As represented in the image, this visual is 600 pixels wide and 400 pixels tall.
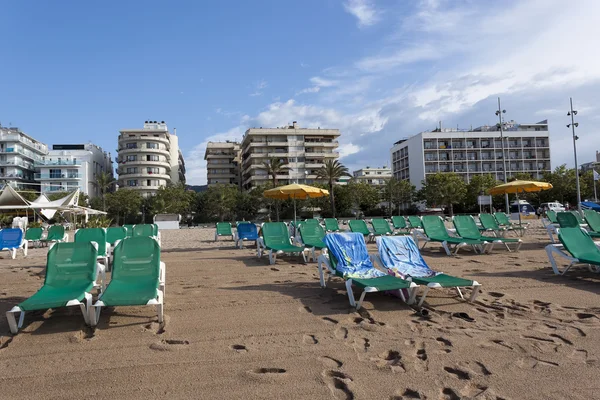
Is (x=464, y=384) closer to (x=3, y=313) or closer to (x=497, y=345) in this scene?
(x=497, y=345)

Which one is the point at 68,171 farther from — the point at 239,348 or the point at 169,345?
the point at 239,348

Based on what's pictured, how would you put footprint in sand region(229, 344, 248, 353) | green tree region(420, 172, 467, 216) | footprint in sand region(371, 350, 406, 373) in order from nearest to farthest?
1. footprint in sand region(371, 350, 406, 373)
2. footprint in sand region(229, 344, 248, 353)
3. green tree region(420, 172, 467, 216)

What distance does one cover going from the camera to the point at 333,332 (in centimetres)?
421

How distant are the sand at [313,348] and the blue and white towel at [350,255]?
365 millimetres

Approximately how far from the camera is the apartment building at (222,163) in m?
80.8

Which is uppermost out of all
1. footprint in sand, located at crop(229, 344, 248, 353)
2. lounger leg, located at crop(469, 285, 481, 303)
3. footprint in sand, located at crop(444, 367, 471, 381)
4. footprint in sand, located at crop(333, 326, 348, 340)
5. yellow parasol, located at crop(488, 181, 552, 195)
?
yellow parasol, located at crop(488, 181, 552, 195)

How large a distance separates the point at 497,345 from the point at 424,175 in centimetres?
7666

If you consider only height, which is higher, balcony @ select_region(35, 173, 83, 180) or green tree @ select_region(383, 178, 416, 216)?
balcony @ select_region(35, 173, 83, 180)

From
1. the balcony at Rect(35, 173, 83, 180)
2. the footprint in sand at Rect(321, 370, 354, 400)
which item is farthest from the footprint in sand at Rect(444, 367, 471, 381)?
the balcony at Rect(35, 173, 83, 180)

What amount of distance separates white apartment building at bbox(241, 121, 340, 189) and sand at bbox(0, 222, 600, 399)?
6515 cm

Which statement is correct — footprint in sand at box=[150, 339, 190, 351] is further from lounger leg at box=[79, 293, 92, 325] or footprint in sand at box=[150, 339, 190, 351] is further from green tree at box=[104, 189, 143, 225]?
green tree at box=[104, 189, 143, 225]

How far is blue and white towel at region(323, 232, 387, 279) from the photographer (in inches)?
233

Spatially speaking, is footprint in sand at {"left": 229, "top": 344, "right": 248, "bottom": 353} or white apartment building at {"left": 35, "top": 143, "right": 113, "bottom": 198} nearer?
footprint in sand at {"left": 229, "top": 344, "right": 248, "bottom": 353}

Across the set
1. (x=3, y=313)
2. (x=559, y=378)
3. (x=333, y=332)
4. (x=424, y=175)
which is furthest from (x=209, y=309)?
(x=424, y=175)
